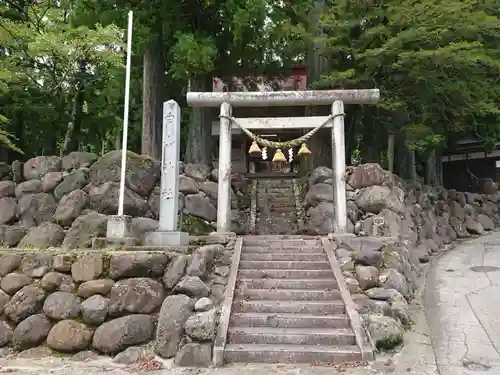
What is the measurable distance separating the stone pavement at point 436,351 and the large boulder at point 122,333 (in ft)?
0.68

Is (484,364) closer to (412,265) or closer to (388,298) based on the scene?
(388,298)

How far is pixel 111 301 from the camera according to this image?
616 centimetres

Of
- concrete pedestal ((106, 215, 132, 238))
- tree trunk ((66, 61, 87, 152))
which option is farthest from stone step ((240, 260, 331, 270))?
tree trunk ((66, 61, 87, 152))

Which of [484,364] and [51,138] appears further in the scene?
[51,138]

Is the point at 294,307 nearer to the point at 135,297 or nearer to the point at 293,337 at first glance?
the point at 293,337

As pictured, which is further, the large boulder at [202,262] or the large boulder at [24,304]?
the large boulder at [202,262]

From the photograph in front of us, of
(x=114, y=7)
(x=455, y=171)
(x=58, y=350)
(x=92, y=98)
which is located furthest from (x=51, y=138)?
(x=455, y=171)

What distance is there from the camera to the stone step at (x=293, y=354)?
529 cm

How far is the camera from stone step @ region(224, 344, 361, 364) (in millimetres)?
5293

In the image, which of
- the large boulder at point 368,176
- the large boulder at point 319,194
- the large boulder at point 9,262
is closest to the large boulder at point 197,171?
the large boulder at point 319,194

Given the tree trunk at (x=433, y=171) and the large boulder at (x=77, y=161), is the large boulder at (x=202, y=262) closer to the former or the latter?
the large boulder at (x=77, y=161)

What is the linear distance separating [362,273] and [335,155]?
2.93 metres

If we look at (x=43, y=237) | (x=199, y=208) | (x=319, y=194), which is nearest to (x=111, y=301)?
(x=43, y=237)

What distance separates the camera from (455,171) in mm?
21922
